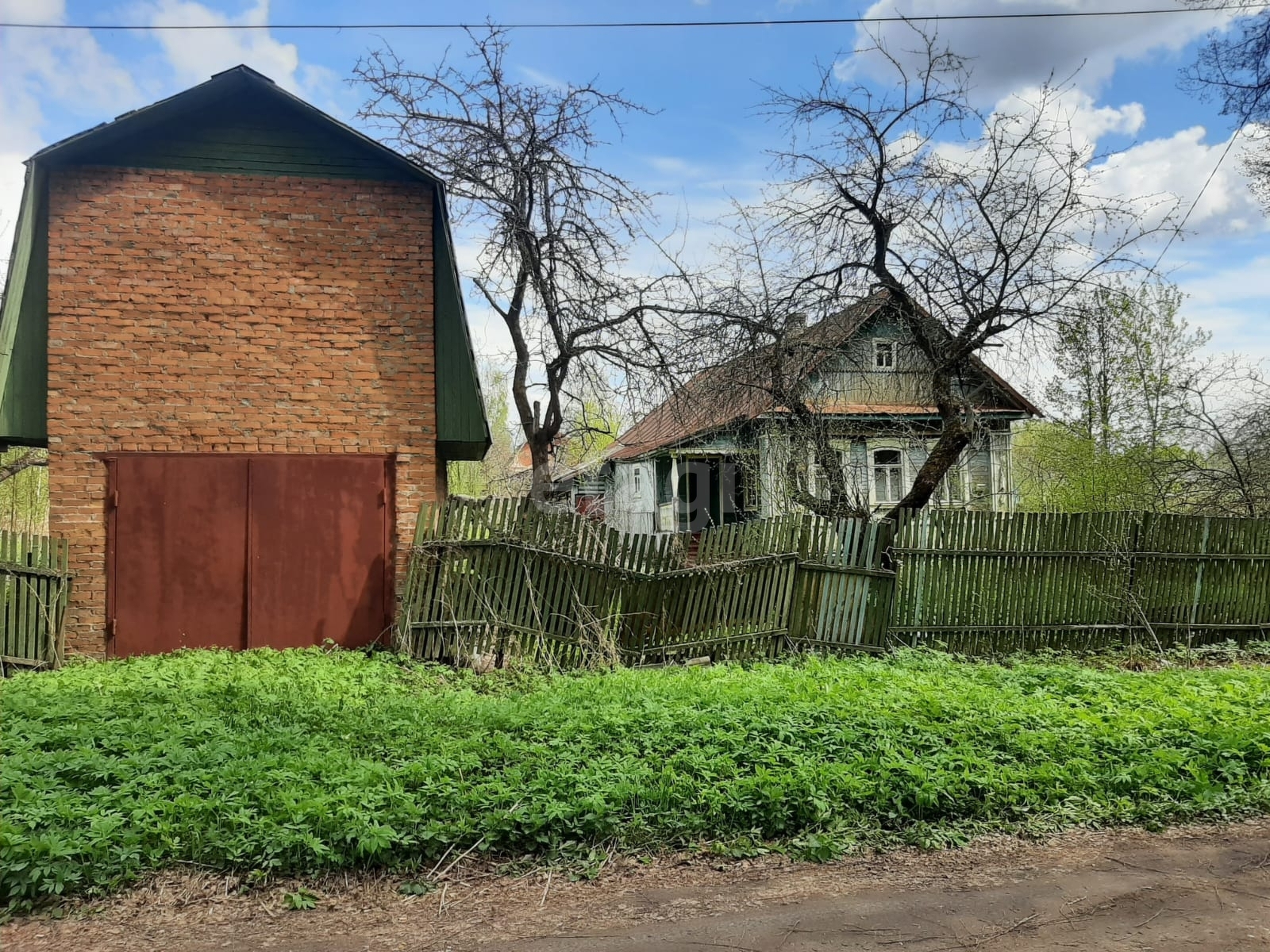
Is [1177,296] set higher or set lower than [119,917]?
higher

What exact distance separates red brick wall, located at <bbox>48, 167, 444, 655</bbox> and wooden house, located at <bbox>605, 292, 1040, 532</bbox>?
4.39 metres

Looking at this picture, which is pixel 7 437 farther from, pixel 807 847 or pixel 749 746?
pixel 807 847

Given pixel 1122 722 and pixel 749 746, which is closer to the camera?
pixel 749 746

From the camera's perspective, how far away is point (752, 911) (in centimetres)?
398

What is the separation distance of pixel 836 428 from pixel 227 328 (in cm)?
872

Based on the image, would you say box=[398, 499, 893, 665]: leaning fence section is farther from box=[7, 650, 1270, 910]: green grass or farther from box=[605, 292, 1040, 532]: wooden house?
box=[605, 292, 1040, 532]: wooden house

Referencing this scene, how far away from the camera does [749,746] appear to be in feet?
18.0

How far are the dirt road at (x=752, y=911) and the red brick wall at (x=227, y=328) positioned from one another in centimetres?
641

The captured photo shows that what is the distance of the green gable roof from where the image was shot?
964 cm

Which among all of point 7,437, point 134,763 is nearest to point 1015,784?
point 134,763

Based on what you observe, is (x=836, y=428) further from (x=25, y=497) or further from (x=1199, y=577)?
(x=25, y=497)

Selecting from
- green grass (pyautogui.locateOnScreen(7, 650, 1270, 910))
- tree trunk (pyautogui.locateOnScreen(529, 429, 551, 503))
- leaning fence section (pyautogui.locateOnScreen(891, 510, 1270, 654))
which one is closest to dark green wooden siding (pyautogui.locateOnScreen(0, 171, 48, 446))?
green grass (pyautogui.locateOnScreen(7, 650, 1270, 910))

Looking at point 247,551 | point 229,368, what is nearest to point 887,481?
point 247,551

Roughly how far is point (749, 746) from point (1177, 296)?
23344 mm
